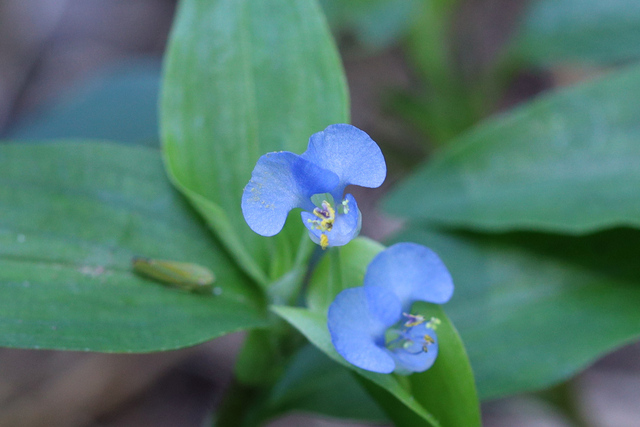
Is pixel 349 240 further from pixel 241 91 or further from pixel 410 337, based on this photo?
pixel 241 91

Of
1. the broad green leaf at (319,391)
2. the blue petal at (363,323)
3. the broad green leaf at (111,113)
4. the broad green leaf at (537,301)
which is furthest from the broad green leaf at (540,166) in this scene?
the broad green leaf at (111,113)

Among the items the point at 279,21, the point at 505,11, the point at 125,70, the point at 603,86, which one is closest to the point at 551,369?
the point at 603,86

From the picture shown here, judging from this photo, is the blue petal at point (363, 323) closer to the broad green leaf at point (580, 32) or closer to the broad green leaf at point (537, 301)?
the broad green leaf at point (537, 301)

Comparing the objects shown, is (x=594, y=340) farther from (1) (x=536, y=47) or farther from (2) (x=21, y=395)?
(2) (x=21, y=395)

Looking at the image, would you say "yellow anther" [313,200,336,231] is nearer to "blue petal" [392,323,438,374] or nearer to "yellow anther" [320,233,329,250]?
"yellow anther" [320,233,329,250]

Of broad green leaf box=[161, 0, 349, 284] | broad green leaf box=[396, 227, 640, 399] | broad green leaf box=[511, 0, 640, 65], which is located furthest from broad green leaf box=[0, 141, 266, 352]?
broad green leaf box=[511, 0, 640, 65]

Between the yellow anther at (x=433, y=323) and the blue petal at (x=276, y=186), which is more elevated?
the blue petal at (x=276, y=186)

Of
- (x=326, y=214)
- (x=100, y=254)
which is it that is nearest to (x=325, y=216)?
(x=326, y=214)
